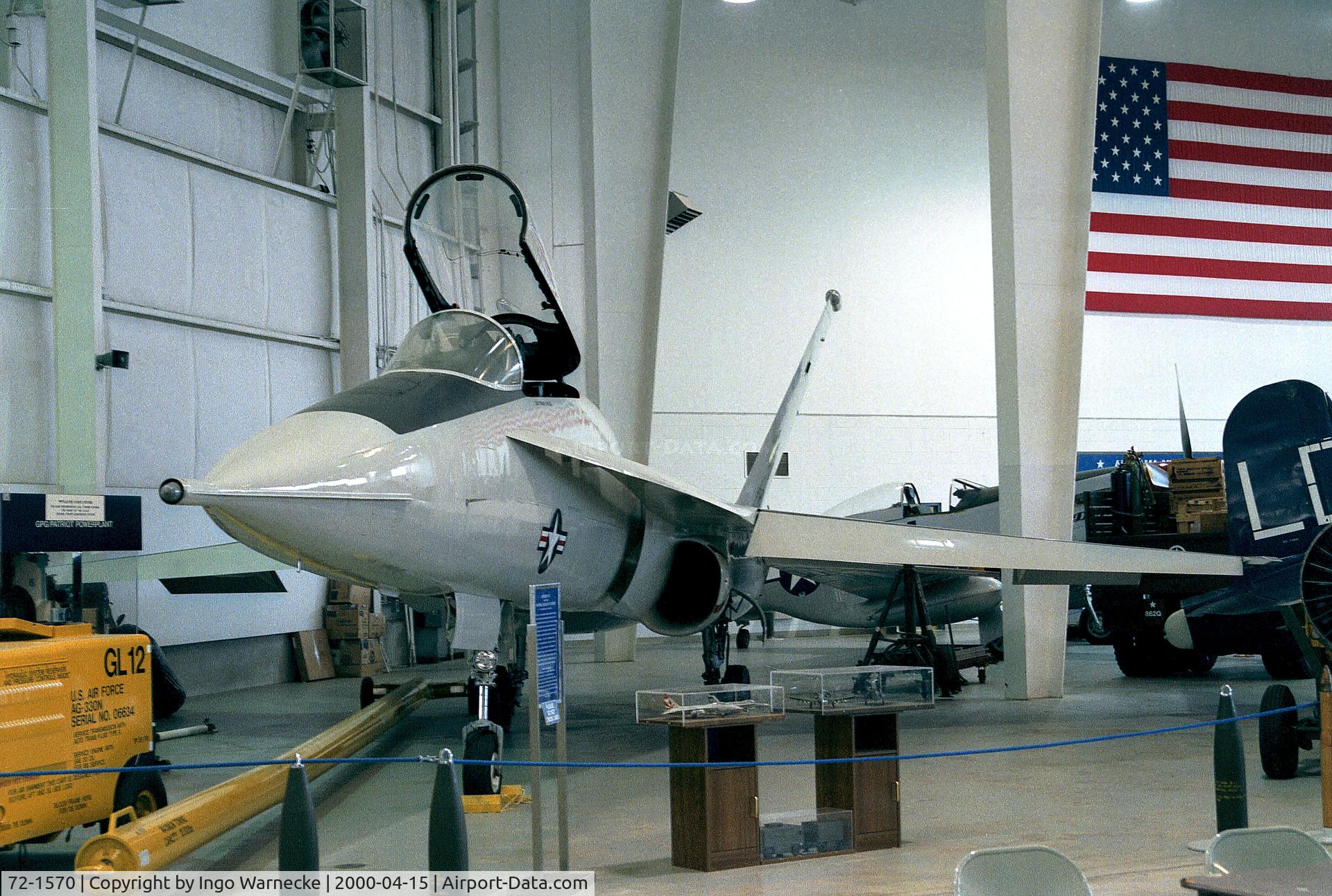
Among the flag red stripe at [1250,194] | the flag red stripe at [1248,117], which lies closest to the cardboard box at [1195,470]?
the flag red stripe at [1250,194]

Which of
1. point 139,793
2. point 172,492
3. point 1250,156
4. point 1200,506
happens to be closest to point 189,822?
point 139,793

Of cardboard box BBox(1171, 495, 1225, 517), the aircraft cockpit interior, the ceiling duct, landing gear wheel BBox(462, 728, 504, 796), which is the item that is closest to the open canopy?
the aircraft cockpit interior

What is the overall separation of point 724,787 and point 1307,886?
2630 mm

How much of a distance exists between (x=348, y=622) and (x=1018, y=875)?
13002 mm

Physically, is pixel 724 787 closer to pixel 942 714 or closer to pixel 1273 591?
pixel 1273 591

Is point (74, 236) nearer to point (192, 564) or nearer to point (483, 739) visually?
point (192, 564)

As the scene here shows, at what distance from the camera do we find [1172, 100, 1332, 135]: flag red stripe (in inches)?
872

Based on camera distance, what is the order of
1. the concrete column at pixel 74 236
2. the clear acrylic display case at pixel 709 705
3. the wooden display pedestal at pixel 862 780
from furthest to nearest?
the concrete column at pixel 74 236, the wooden display pedestal at pixel 862 780, the clear acrylic display case at pixel 709 705

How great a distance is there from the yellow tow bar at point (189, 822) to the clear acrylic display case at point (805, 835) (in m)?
1.97

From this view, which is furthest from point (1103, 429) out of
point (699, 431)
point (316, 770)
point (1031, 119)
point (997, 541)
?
point (316, 770)

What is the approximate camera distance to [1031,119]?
10.3 m

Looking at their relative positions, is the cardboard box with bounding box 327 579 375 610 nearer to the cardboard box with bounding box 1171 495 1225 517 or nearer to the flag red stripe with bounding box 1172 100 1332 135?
the cardboard box with bounding box 1171 495 1225 517

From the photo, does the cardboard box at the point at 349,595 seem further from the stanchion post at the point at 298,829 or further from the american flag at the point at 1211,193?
the american flag at the point at 1211,193

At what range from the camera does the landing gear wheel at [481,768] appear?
5816mm
